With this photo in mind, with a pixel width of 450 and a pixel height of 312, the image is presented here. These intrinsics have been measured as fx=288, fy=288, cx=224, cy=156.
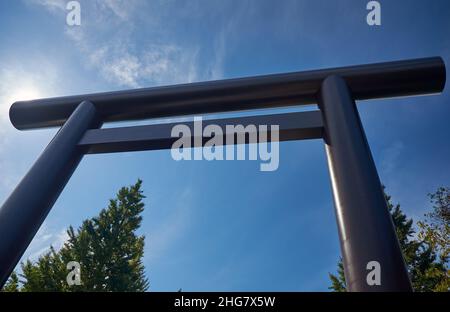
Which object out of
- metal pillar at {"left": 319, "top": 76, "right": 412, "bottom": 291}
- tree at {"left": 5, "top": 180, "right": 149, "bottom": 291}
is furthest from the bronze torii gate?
tree at {"left": 5, "top": 180, "right": 149, "bottom": 291}

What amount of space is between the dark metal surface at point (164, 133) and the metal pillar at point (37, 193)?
12cm

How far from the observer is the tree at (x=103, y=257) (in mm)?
10891

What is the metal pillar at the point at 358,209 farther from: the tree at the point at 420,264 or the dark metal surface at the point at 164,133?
the tree at the point at 420,264

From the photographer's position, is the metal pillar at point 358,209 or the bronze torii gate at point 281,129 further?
the bronze torii gate at point 281,129

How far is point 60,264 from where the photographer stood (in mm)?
11547

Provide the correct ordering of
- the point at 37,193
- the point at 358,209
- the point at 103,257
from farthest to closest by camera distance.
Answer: the point at 103,257
the point at 37,193
the point at 358,209

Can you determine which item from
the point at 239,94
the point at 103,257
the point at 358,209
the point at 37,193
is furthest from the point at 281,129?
the point at 103,257

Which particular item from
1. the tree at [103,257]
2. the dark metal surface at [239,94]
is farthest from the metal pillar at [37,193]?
the tree at [103,257]

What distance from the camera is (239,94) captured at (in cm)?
241

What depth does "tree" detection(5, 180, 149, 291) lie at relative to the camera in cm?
1089

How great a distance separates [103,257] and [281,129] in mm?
12370

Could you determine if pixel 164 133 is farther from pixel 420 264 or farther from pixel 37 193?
pixel 420 264

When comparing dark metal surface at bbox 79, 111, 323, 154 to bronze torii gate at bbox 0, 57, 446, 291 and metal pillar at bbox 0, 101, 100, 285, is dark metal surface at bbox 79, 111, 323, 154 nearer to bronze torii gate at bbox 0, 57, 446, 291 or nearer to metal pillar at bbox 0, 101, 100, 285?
bronze torii gate at bbox 0, 57, 446, 291

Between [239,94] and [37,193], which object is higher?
[239,94]
